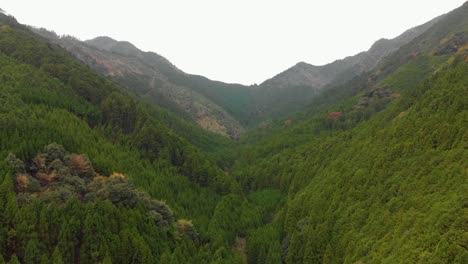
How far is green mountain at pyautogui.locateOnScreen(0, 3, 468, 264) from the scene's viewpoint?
174 feet

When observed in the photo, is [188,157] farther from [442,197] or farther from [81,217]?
[442,197]

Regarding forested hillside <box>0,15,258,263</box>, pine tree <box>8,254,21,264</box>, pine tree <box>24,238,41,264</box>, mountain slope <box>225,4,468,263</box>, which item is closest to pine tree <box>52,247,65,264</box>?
forested hillside <box>0,15,258,263</box>

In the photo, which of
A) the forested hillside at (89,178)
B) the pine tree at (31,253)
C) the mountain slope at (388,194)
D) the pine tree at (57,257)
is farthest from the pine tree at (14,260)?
the mountain slope at (388,194)

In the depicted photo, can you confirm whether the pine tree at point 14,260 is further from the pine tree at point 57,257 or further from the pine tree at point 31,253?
the pine tree at point 57,257

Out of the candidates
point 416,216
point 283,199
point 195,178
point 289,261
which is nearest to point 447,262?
point 416,216

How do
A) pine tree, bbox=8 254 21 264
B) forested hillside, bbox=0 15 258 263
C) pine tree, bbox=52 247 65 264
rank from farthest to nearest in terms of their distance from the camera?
forested hillside, bbox=0 15 258 263
pine tree, bbox=52 247 65 264
pine tree, bbox=8 254 21 264

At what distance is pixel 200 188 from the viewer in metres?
107

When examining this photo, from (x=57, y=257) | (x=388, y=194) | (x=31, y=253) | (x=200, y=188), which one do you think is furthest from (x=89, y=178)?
(x=388, y=194)

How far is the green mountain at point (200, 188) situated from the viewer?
174 ft

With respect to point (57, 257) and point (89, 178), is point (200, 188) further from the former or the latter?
point (57, 257)

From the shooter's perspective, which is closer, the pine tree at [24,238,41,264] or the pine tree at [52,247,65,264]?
the pine tree at [24,238,41,264]

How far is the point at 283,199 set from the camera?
344ft

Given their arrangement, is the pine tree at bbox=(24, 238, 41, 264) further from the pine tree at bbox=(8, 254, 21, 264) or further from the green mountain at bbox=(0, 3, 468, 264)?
the pine tree at bbox=(8, 254, 21, 264)

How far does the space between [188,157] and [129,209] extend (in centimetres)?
4688
